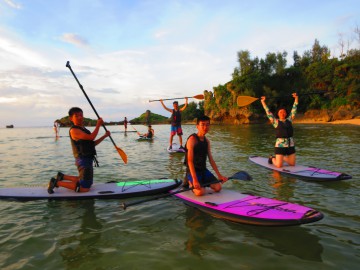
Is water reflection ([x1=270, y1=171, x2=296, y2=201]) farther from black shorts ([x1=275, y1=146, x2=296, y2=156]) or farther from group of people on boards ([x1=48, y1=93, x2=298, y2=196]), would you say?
group of people on boards ([x1=48, y1=93, x2=298, y2=196])

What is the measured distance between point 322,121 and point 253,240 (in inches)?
1887

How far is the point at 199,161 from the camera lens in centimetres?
582

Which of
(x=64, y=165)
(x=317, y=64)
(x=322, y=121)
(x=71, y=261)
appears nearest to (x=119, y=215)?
(x=71, y=261)

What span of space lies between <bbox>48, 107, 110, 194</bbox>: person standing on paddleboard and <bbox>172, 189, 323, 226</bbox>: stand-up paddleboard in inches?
90.1

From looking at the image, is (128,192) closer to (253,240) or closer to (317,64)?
(253,240)

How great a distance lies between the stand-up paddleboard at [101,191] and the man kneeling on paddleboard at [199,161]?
0.94 meters

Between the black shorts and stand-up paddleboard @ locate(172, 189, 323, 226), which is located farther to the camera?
the black shorts

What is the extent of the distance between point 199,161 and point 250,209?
1635 mm

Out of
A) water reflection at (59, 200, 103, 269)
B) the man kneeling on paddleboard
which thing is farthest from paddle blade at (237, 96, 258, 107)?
water reflection at (59, 200, 103, 269)

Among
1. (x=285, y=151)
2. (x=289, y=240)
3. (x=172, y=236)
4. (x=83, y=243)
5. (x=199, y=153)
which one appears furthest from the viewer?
(x=285, y=151)

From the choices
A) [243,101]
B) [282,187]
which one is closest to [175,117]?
[243,101]

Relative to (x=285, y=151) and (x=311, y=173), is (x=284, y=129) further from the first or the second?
(x=311, y=173)

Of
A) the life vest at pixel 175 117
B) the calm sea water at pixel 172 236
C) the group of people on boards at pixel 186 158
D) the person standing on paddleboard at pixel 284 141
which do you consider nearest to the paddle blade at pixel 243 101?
the person standing on paddleboard at pixel 284 141

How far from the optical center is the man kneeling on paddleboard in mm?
5531
